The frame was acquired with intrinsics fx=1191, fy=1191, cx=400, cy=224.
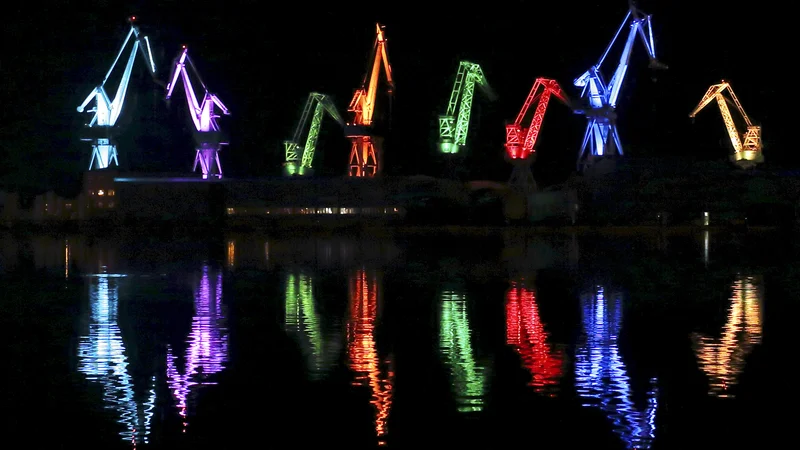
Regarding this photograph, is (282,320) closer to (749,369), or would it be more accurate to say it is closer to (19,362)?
(19,362)

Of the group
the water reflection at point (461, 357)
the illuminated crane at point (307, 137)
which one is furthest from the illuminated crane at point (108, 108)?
the water reflection at point (461, 357)

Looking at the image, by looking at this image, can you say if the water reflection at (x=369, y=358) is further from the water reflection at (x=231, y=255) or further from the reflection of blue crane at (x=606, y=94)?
the reflection of blue crane at (x=606, y=94)

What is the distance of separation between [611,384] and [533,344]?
3.38m

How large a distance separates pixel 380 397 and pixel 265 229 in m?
59.1

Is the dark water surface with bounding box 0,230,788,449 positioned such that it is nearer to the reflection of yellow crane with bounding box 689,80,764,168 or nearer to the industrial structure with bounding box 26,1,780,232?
the industrial structure with bounding box 26,1,780,232

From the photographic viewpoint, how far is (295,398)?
40.9 feet

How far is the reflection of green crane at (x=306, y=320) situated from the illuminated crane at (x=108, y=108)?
64.8 metres

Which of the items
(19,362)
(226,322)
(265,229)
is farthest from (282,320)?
(265,229)

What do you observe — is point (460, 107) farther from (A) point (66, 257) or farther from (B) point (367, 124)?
(A) point (66, 257)

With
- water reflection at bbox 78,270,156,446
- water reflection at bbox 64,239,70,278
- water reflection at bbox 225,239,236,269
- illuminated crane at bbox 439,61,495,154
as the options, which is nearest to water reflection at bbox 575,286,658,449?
water reflection at bbox 78,270,156,446

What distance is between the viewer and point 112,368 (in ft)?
47.1

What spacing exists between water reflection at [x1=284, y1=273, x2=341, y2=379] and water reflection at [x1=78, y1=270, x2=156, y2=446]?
223cm

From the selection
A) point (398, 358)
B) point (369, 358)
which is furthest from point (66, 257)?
point (398, 358)

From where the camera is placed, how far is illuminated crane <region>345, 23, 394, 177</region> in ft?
290
